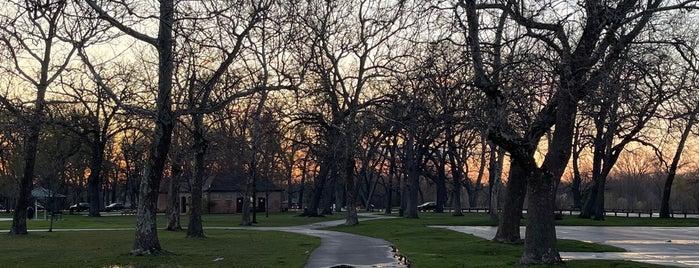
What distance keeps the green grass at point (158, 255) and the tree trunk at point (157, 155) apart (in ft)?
2.08

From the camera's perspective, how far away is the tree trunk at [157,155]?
21656mm

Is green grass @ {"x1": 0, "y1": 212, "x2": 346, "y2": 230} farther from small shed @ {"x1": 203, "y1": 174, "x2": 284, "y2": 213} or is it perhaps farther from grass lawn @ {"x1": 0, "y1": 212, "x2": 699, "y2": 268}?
small shed @ {"x1": 203, "y1": 174, "x2": 284, "y2": 213}

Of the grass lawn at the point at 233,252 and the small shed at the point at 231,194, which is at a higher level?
the small shed at the point at 231,194

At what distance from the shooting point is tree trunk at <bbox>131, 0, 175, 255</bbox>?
21.7 meters

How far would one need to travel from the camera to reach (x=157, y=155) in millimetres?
22312

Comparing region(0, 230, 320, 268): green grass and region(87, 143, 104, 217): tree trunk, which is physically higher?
region(87, 143, 104, 217): tree trunk

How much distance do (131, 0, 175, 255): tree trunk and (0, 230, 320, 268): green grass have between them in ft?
2.08

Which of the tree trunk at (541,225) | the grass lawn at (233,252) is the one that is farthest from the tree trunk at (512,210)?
the tree trunk at (541,225)

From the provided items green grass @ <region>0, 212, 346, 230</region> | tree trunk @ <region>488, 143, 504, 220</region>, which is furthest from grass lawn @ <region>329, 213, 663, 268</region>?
green grass @ <region>0, 212, 346, 230</region>

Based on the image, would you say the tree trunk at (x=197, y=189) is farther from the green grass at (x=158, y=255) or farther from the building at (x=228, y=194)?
the building at (x=228, y=194)

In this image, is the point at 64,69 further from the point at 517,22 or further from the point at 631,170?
the point at 631,170

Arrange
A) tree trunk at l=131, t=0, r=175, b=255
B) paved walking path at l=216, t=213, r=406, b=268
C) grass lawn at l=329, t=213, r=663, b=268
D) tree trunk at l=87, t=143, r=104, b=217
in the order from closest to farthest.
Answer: grass lawn at l=329, t=213, r=663, b=268 → paved walking path at l=216, t=213, r=406, b=268 → tree trunk at l=131, t=0, r=175, b=255 → tree trunk at l=87, t=143, r=104, b=217

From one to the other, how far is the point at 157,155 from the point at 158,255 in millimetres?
3102

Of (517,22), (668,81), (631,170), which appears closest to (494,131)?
(517,22)
